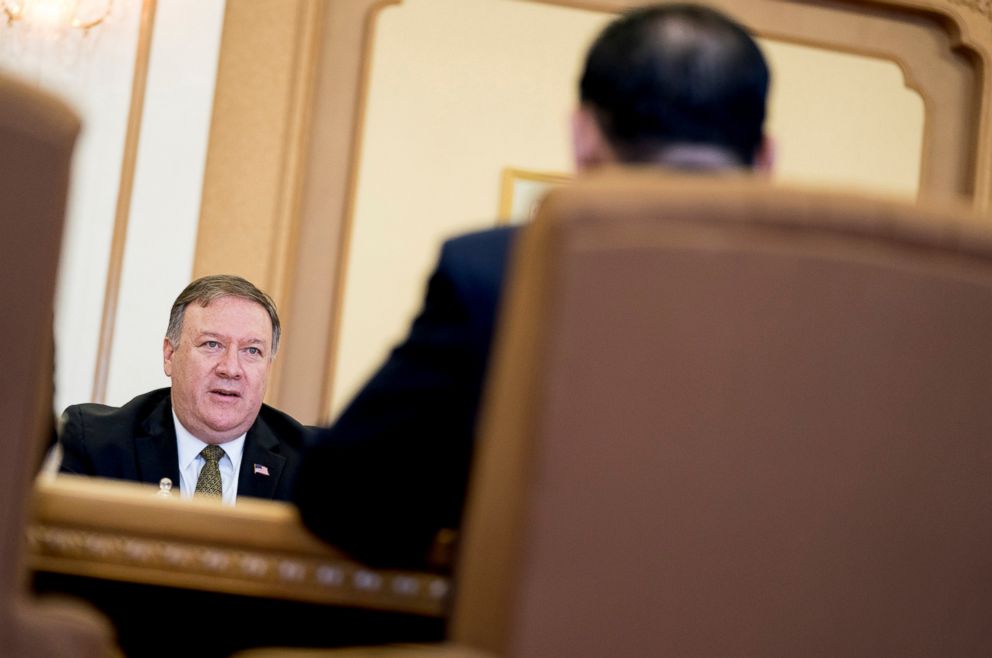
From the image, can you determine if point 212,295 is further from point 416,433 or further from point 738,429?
point 738,429

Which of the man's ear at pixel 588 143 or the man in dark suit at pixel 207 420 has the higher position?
the man's ear at pixel 588 143

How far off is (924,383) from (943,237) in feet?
0.47

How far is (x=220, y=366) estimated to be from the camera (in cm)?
389

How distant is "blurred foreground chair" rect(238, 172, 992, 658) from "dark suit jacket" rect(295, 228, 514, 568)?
23cm

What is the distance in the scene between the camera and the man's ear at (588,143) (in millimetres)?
1570

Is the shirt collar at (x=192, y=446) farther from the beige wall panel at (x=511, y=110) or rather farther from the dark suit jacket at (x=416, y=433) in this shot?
the dark suit jacket at (x=416, y=433)

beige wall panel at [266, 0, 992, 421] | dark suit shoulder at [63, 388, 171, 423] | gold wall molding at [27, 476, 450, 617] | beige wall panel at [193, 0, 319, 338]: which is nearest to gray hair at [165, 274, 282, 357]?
dark suit shoulder at [63, 388, 171, 423]

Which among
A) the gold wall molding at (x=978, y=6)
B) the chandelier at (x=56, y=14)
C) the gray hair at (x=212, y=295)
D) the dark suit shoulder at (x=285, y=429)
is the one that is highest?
the gold wall molding at (x=978, y=6)

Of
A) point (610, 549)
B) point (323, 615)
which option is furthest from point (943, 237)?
point (323, 615)

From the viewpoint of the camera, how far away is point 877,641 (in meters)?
1.27

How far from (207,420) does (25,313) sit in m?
2.47

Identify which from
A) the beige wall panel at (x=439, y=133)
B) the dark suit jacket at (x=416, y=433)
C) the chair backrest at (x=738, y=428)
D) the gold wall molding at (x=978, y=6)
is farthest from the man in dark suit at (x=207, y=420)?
the gold wall molding at (x=978, y=6)

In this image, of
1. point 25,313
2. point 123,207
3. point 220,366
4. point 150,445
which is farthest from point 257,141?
point 25,313

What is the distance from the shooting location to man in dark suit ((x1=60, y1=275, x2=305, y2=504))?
10.9 feet
